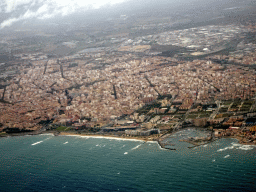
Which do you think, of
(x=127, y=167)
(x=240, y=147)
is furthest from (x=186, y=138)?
(x=127, y=167)

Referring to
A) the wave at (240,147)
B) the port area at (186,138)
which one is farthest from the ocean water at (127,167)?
the port area at (186,138)

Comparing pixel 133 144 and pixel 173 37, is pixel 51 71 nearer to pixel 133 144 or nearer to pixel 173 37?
pixel 173 37

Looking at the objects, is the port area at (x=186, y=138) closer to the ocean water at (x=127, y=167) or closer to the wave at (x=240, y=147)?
the ocean water at (x=127, y=167)

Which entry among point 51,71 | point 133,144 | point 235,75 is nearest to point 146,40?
point 51,71

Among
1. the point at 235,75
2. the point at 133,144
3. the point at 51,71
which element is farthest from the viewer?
the point at 51,71

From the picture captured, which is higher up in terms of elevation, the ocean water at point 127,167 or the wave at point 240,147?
the wave at point 240,147

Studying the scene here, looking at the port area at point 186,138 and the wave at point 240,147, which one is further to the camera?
the port area at point 186,138
